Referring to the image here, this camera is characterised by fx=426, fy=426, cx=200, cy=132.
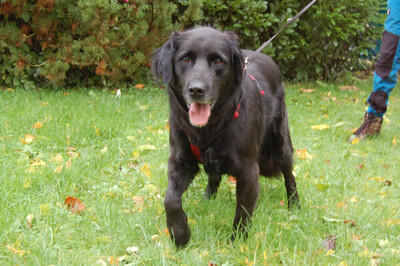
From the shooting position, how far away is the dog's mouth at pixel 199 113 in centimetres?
246

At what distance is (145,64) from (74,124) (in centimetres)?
262

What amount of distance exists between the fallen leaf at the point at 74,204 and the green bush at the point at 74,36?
3.47m

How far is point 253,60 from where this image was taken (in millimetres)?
3414

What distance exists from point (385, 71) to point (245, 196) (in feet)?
10.3

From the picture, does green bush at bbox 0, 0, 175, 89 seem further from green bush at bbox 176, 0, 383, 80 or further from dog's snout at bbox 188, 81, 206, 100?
dog's snout at bbox 188, 81, 206, 100

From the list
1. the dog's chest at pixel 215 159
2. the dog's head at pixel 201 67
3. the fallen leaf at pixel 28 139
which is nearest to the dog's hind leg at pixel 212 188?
the dog's chest at pixel 215 159

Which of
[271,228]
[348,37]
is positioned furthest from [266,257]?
[348,37]

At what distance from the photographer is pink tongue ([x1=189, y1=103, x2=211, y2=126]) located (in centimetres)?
246

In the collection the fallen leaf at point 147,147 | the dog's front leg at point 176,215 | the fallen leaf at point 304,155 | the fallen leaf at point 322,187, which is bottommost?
the fallen leaf at point 147,147

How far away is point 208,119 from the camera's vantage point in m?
2.55

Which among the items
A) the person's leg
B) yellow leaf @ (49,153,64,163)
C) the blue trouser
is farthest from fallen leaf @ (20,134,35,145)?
the blue trouser

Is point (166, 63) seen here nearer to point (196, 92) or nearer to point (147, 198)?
point (196, 92)

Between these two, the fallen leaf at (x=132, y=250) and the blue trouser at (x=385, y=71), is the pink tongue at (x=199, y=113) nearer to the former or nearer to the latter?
the fallen leaf at (x=132, y=250)

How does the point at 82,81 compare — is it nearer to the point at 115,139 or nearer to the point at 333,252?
the point at 115,139
